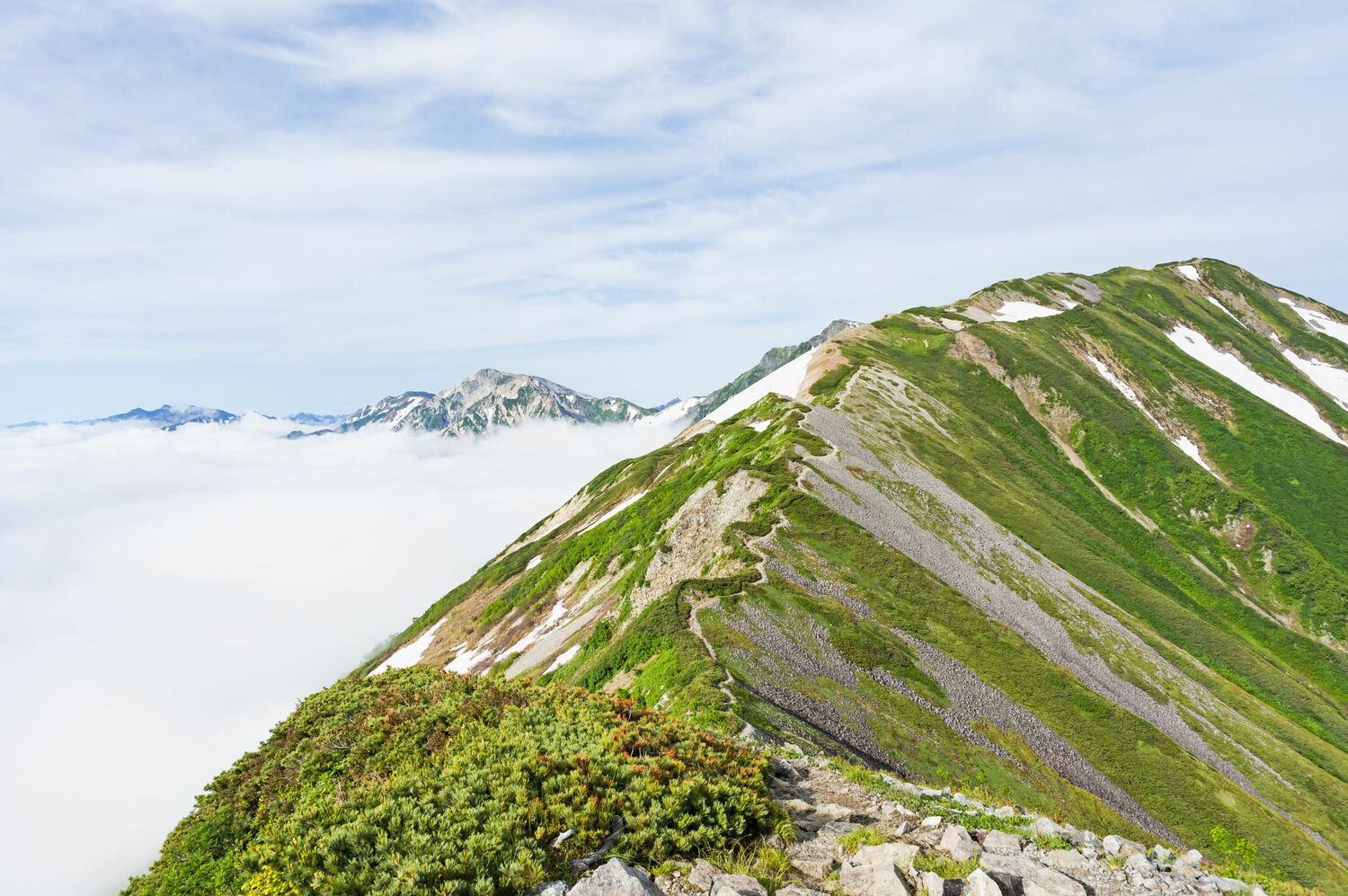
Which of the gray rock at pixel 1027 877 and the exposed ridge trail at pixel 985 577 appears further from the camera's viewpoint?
the exposed ridge trail at pixel 985 577

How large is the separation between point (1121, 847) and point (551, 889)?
525 inches

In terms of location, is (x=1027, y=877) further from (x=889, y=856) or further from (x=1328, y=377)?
(x=1328, y=377)

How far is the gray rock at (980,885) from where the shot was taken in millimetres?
11047

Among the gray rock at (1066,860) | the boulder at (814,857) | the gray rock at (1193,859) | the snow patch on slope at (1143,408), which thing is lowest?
the gray rock at (1193,859)

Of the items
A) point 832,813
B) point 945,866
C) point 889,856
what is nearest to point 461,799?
point 889,856

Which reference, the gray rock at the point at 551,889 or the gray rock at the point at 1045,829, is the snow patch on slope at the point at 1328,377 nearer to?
the gray rock at the point at 1045,829

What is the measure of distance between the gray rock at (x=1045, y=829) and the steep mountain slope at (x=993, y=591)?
12.5 m

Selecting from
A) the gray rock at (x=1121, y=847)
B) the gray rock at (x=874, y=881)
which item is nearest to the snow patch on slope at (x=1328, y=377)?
the gray rock at (x=1121, y=847)

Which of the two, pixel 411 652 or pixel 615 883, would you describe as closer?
pixel 615 883

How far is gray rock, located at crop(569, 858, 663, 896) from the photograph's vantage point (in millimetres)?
10062

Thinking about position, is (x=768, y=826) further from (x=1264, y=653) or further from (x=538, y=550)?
(x=1264, y=653)

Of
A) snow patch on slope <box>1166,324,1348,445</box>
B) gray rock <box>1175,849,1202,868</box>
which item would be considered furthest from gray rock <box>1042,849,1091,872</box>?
snow patch on slope <box>1166,324,1348,445</box>

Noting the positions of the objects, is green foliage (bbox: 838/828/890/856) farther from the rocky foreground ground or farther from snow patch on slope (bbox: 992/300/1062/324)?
snow patch on slope (bbox: 992/300/1062/324)

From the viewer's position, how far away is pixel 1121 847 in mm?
14602
